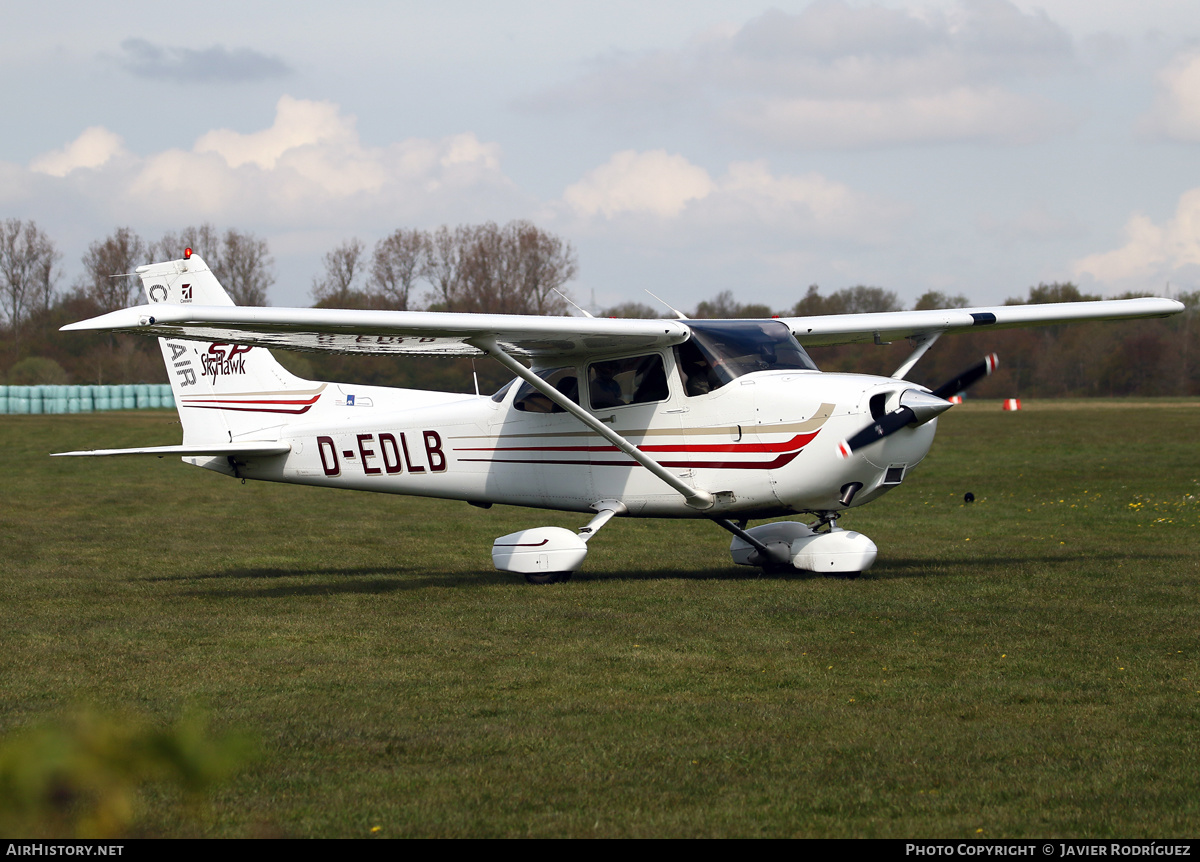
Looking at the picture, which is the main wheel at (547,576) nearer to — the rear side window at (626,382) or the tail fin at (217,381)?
the rear side window at (626,382)

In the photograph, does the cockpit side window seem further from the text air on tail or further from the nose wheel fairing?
the text air on tail

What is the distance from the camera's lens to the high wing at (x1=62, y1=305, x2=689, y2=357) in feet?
29.5

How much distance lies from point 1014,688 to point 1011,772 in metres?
1.69

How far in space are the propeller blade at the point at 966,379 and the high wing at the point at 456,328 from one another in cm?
149

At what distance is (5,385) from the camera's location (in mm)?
→ 70625

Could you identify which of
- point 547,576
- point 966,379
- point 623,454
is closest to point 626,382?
point 623,454

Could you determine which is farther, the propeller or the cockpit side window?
the cockpit side window

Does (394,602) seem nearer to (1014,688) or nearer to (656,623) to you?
(656,623)

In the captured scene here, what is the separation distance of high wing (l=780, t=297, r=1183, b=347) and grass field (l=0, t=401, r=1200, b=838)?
245 centimetres

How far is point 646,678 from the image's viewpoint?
692cm

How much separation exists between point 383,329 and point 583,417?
1982mm

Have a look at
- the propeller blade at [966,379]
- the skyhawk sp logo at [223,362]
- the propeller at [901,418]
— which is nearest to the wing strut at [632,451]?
the propeller at [901,418]

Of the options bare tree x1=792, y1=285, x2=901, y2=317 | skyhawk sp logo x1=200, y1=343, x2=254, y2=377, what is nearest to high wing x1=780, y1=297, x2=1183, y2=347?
skyhawk sp logo x1=200, y1=343, x2=254, y2=377
